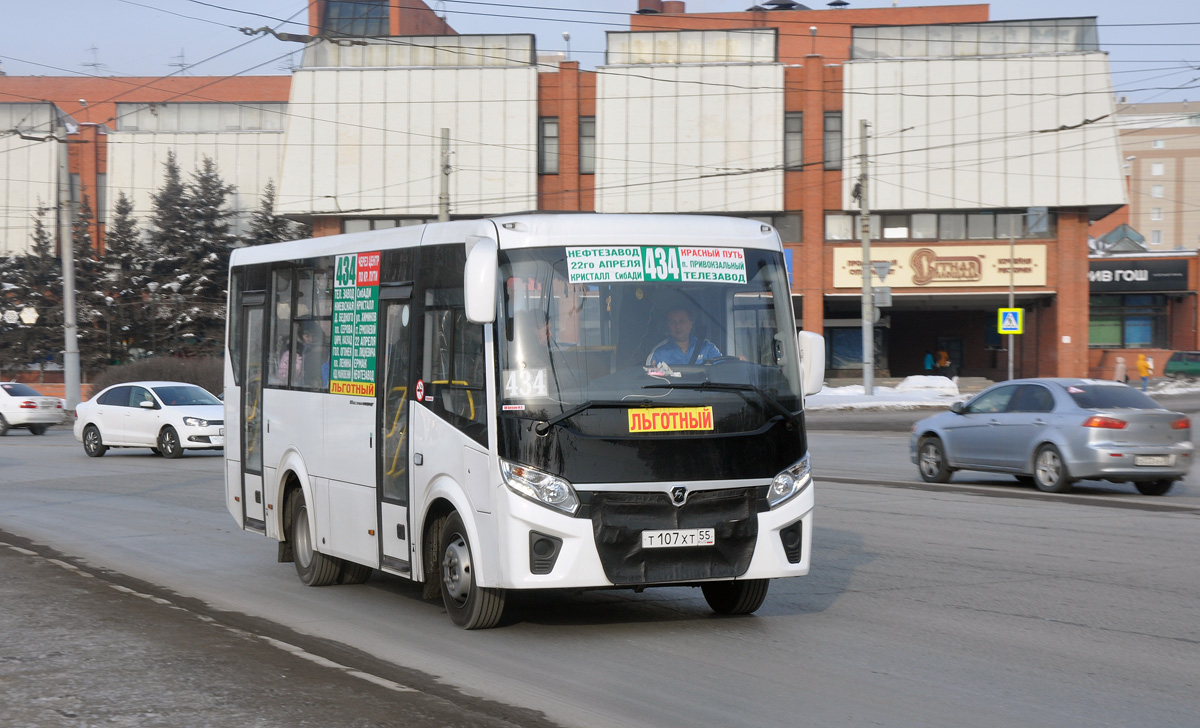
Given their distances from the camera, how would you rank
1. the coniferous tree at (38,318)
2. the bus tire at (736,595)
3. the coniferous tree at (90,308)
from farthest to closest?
1. the coniferous tree at (38,318)
2. the coniferous tree at (90,308)
3. the bus tire at (736,595)

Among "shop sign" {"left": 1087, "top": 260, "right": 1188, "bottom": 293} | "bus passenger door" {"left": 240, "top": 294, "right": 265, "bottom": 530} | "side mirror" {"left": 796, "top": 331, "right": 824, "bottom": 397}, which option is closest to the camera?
"side mirror" {"left": 796, "top": 331, "right": 824, "bottom": 397}

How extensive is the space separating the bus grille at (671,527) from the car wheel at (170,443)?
20020 millimetres

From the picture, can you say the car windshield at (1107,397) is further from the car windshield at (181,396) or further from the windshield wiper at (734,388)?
the car windshield at (181,396)

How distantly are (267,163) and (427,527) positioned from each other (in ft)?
217

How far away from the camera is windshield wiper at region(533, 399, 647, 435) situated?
730cm

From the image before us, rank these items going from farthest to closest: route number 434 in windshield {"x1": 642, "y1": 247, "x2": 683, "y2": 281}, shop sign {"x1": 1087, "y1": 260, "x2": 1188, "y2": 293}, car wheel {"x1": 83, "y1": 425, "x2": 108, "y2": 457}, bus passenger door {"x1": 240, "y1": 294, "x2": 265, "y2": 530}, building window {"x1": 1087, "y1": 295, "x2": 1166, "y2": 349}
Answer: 1. building window {"x1": 1087, "y1": 295, "x2": 1166, "y2": 349}
2. shop sign {"x1": 1087, "y1": 260, "x2": 1188, "y2": 293}
3. car wheel {"x1": 83, "y1": 425, "x2": 108, "y2": 457}
4. bus passenger door {"x1": 240, "y1": 294, "x2": 265, "y2": 530}
5. route number 434 in windshield {"x1": 642, "y1": 247, "x2": 683, "y2": 281}

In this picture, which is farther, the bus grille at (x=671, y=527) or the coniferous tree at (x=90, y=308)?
the coniferous tree at (x=90, y=308)

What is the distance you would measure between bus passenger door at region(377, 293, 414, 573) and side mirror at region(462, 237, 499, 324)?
1192mm

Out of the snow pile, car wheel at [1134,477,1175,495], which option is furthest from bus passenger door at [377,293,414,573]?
the snow pile

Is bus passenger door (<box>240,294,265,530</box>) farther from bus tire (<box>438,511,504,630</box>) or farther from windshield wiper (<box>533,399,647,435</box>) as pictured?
windshield wiper (<box>533,399,647,435</box>)

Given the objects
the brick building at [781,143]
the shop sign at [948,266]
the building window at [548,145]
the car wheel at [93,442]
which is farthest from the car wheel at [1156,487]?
the building window at [548,145]

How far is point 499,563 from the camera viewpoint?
7348 millimetres

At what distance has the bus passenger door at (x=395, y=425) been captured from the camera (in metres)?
8.44

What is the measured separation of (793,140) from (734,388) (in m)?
49.6
